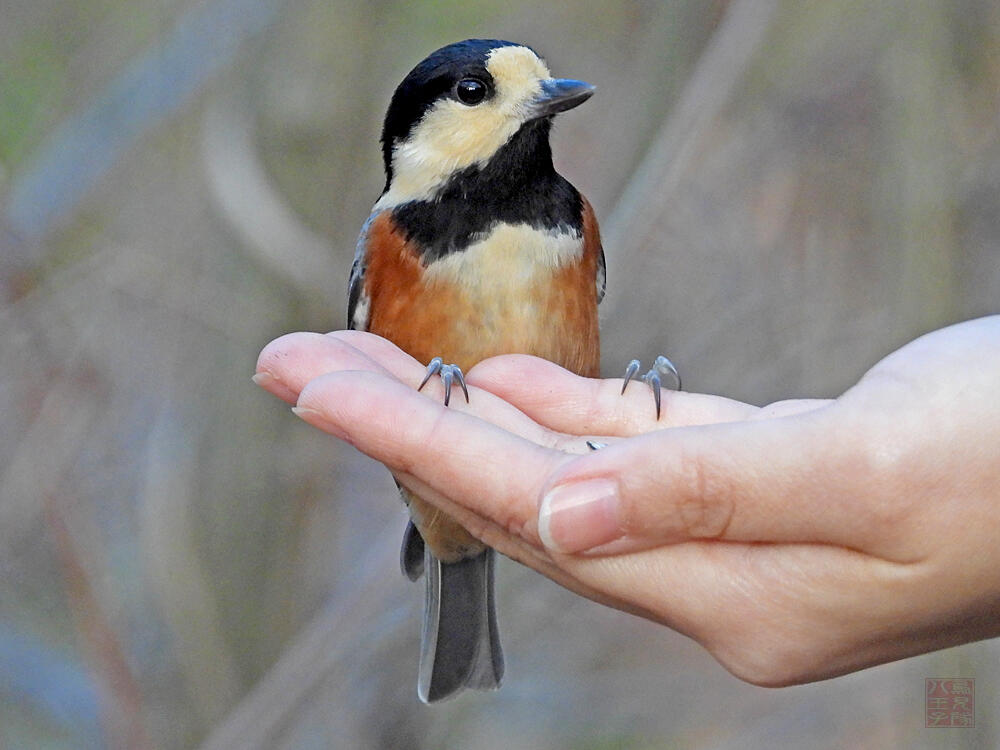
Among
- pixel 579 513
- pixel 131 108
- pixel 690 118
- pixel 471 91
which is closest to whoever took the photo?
pixel 579 513

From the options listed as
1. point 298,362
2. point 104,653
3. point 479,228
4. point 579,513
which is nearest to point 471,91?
point 479,228

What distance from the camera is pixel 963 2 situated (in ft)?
10.7

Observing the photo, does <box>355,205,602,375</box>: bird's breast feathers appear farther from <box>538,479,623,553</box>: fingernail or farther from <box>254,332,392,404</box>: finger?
<box>538,479,623,553</box>: fingernail

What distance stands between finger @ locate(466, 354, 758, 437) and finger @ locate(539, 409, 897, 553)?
597 mm

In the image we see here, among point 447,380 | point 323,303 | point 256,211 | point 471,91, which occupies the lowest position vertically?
point 323,303

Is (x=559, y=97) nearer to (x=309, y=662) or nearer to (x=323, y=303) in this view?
(x=323, y=303)

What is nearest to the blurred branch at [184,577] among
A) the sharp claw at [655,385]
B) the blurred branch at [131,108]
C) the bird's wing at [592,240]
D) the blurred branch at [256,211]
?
the blurred branch at [256,211]

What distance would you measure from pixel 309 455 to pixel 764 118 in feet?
6.30

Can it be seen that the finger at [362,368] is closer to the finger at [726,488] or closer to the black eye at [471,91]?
the finger at [726,488]

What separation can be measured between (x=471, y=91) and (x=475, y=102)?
0.03m

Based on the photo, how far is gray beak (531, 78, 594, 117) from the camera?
2471mm

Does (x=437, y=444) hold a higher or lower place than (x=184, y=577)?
higher

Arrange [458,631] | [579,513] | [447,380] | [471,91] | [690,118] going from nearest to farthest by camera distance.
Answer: [579,513], [447,380], [471,91], [458,631], [690,118]

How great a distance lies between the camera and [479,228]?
2.45 metres
